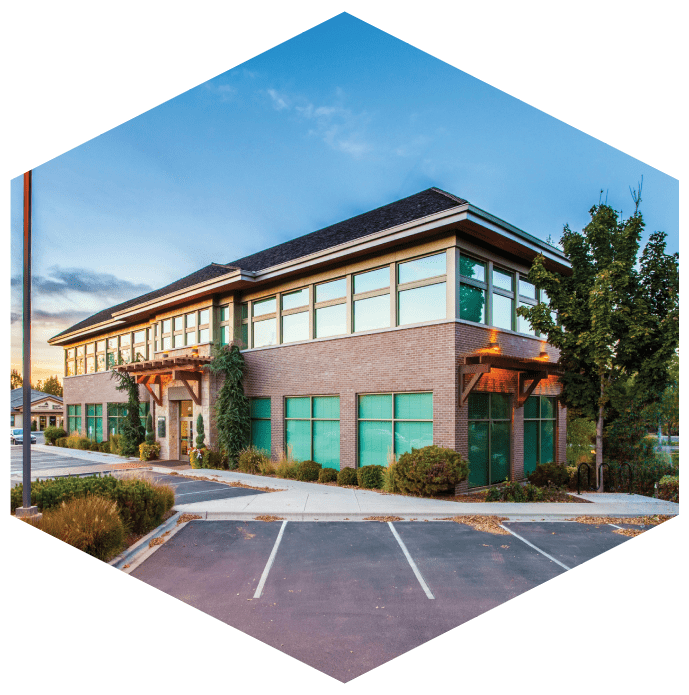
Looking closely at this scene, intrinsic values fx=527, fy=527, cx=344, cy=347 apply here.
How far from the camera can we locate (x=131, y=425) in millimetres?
27766

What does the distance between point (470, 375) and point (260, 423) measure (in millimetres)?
9583

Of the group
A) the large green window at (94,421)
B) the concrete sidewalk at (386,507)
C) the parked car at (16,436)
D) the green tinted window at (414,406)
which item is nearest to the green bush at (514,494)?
the concrete sidewalk at (386,507)

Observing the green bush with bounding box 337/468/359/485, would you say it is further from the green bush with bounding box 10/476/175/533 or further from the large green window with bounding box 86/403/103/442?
the large green window with bounding box 86/403/103/442

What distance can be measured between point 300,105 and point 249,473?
1320 centimetres

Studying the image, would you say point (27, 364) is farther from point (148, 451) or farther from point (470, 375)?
point (148, 451)

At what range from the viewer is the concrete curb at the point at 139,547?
27.7ft

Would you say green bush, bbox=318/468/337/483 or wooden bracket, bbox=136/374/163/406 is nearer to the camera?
green bush, bbox=318/468/337/483

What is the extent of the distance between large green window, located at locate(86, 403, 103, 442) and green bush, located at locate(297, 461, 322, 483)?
841 inches

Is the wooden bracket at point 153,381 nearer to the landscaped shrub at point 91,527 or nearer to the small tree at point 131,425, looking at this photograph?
the small tree at point 131,425

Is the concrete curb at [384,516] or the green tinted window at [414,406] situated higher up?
the green tinted window at [414,406]

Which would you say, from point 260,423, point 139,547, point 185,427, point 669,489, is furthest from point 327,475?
point 185,427

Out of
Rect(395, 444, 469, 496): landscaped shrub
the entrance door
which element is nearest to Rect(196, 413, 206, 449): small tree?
the entrance door

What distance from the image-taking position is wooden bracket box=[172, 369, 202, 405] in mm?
21984

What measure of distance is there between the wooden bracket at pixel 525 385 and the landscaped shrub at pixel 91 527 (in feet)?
40.3
